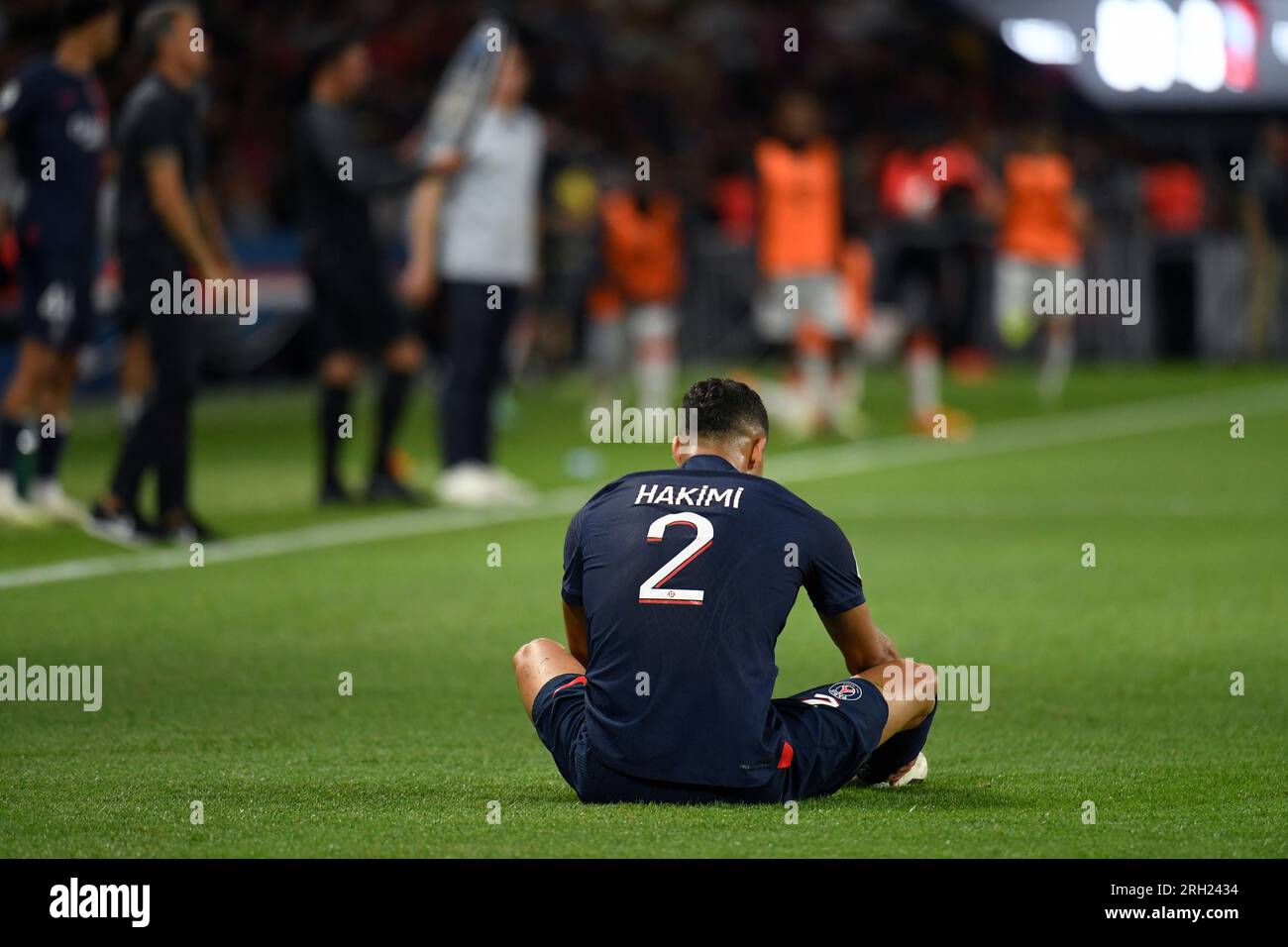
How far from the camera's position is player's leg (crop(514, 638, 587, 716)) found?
21.2 ft

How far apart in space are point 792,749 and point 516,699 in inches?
84.3

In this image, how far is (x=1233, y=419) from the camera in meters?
20.5

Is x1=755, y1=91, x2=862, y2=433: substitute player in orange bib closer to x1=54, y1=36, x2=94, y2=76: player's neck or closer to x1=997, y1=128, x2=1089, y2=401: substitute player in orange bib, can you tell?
x1=997, y1=128, x2=1089, y2=401: substitute player in orange bib

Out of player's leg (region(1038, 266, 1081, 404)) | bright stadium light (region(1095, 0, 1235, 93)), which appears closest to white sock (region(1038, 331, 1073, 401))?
player's leg (region(1038, 266, 1081, 404))

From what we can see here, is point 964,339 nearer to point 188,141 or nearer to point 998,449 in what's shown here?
point 998,449

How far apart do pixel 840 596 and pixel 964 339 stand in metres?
16.5

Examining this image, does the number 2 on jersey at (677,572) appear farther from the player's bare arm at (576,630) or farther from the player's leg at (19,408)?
the player's leg at (19,408)

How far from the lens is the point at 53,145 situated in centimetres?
1248

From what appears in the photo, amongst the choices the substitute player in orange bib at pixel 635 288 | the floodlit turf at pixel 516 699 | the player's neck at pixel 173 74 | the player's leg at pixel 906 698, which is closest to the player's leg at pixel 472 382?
the floodlit turf at pixel 516 699

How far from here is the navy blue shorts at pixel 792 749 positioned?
20.0 feet

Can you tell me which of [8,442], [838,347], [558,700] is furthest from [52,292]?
[838,347]

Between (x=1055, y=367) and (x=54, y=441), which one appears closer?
(x=54, y=441)

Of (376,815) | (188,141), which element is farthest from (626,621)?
(188,141)

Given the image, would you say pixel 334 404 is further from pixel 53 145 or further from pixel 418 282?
pixel 53 145
